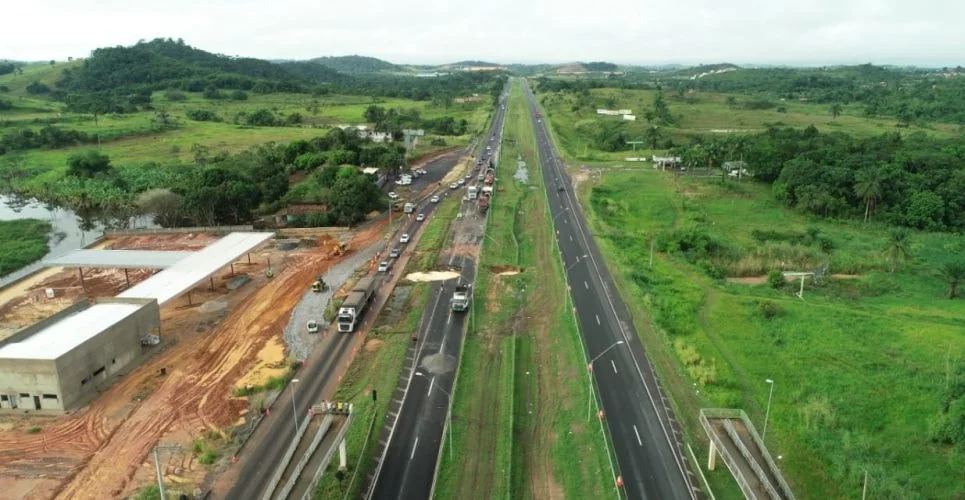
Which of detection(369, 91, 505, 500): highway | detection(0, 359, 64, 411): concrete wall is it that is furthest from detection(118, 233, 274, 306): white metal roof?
detection(369, 91, 505, 500): highway

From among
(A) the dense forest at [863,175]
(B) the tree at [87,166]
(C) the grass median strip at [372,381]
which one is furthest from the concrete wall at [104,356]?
(A) the dense forest at [863,175]

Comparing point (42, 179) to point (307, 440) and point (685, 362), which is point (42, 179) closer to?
point (307, 440)

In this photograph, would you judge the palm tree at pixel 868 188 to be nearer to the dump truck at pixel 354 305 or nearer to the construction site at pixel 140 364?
the construction site at pixel 140 364

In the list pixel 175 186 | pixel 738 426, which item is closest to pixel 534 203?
pixel 175 186

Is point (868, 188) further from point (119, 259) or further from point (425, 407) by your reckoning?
point (119, 259)

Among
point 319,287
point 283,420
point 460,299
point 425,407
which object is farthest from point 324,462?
point 319,287

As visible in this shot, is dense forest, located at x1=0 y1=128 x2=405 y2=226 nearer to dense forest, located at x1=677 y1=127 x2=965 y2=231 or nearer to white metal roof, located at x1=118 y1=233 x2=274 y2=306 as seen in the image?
white metal roof, located at x1=118 y1=233 x2=274 y2=306
